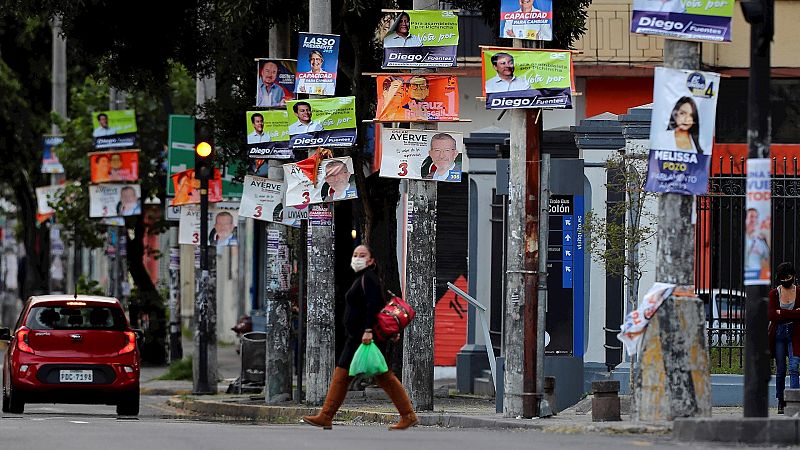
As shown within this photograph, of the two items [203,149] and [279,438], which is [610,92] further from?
[279,438]

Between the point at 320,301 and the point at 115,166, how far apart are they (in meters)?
13.1

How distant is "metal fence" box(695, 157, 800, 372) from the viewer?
71.3 ft

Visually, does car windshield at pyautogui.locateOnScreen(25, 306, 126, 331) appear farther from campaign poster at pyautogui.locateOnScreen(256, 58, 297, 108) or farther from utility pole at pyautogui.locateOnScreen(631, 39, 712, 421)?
utility pole at pyautogui.locateOnScreen(631, 39, 712, 421)

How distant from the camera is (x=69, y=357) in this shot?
22969 mm

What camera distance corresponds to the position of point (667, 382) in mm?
15953

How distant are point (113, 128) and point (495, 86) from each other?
714 inches

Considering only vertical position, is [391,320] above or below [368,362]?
above

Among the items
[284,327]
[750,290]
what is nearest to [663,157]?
[750,290]

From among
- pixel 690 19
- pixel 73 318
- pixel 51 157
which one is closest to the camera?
pixel 690 19

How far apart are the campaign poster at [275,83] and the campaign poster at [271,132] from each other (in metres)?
0.34

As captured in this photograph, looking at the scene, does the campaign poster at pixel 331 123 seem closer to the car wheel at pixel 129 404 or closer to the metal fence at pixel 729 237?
the car wheel at pixel 129 404

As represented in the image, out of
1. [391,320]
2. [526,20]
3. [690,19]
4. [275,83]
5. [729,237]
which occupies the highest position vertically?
[526,20]

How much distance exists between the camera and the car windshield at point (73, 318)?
2323cm

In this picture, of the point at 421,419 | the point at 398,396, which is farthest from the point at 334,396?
the point at 421,419
